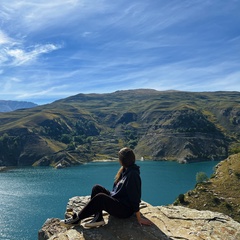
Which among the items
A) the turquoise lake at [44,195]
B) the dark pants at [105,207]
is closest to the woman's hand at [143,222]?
the dark pants at [105,207]

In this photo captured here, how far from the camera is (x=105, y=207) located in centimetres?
1348

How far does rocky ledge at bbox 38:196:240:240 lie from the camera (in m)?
13.0

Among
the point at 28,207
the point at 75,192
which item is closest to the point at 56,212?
the point at 28,207

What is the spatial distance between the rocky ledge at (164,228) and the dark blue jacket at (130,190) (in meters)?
0.98

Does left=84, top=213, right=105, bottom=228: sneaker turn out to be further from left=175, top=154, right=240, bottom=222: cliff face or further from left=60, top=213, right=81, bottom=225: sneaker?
left=175, top=154, right=240, bottom=222: cliff face

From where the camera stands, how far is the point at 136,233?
13.1 m

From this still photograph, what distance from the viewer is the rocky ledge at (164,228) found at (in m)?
13.0

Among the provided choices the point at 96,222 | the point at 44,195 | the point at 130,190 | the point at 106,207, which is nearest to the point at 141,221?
the point at 130,190

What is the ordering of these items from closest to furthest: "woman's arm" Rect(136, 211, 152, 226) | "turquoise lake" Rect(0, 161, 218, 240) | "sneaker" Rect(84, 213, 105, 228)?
1. "sneaker" Rect(84, 213, 105, 228)
2. "woman's arm" Rect(136, 211, 152, 226)
3. "turquoise lake" Rect(0, 161, 218, 240)

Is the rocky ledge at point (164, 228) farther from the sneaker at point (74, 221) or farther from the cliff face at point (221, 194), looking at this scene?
the cliff face at point (221, 194)

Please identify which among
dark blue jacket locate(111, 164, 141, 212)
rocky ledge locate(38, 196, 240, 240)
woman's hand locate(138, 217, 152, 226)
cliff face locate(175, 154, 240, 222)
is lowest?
cliff face locate(175, 154, 240, 222)

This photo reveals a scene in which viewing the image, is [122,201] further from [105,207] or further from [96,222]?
[96,222]

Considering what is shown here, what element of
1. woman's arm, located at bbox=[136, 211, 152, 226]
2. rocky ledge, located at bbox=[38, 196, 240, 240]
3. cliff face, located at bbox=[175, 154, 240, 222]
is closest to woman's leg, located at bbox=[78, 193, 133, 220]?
woman's arm, located at bbox=[136, 211, 152, 226]

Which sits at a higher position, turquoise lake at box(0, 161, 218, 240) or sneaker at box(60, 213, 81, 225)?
sneaker at box(60, 213, 81, 225)
